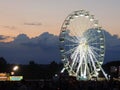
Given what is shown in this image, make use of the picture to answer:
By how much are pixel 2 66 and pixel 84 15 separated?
221 feet

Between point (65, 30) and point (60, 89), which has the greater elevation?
point (65, 30)

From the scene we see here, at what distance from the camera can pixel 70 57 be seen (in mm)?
83312

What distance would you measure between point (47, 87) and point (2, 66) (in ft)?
392

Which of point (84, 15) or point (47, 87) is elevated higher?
point (84, 15)

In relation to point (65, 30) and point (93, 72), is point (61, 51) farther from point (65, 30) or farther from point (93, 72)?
point (93, 72)

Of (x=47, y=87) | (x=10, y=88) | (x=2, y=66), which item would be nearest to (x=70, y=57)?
(x=10, y=88)

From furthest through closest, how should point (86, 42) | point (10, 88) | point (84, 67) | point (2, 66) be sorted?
point (2, 66) → point (84, 67) → point (86, 42) → point (10, 88)

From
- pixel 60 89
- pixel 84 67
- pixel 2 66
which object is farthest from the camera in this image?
pixel 2 66

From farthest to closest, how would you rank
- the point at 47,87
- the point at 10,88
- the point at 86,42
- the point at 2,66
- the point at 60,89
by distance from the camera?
1. the point at 2,66
2. the point at 86,42
3. the point at 10,88
4. the point at 60,89
5. the point at 47,87

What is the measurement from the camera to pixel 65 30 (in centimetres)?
8175

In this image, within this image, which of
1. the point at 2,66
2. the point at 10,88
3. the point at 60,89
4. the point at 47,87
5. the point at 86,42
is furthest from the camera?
the point at 2,66

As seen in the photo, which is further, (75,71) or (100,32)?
(75,71)

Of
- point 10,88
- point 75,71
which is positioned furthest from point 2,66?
point 10,88

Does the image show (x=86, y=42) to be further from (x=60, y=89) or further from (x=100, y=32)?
(x=60, y=89)
